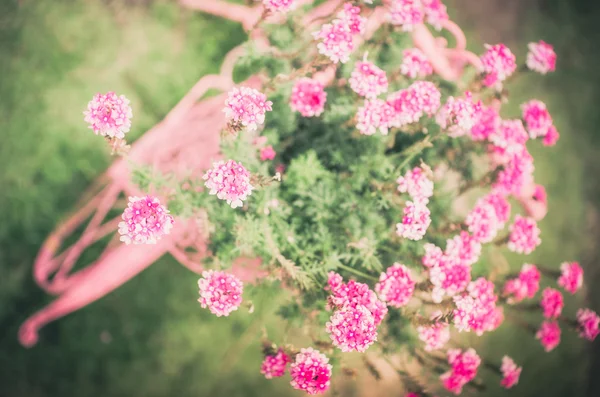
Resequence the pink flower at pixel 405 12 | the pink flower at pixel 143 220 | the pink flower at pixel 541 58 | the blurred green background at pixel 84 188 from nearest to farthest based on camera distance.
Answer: the pink flower at pixel 143 220 → the pink flower at pixel 405 12 → the pink flower at pixel 541 58 → the blurred green background at pixel 84 188

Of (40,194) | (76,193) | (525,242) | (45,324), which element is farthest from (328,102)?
(45,324)

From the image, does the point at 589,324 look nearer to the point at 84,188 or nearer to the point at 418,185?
the point at 418,185

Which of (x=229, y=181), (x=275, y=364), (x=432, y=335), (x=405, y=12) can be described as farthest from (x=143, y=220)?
(x=405, y=12)

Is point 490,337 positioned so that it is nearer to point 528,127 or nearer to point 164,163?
point 528,127

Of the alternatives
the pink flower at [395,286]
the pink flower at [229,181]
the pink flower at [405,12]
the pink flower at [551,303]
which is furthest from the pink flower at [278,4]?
the pink flower at [551,303]

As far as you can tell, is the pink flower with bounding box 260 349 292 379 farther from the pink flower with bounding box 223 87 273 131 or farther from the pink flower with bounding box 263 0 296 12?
the pink flower with bounding box 263 0 296 12

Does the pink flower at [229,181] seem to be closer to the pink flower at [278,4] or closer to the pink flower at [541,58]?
the pink flower at [278,4]

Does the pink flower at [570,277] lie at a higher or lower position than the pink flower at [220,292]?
higher
